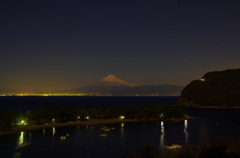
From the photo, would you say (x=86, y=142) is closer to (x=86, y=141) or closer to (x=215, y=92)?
(x=86, y=141)

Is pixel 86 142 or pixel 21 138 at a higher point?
pixel 21 138

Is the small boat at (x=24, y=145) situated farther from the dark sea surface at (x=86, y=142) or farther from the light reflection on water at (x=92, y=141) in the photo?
the light reflection on water at (x=92, y=141)

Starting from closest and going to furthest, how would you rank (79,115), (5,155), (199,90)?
1. (5,155)
2. (79,115)
3. (199,90)

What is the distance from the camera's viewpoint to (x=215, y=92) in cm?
17100

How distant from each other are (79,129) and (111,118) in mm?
19855

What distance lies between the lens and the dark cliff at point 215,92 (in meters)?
158

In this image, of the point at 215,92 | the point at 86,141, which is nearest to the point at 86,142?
the point at 86,141

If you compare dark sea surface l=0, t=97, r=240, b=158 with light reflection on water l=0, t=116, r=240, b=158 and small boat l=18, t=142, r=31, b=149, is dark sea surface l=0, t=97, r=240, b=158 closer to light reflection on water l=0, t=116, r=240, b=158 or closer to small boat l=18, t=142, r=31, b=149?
light reflection on water l=0, t=116, r=240, b=158

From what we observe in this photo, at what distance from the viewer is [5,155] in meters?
34.0

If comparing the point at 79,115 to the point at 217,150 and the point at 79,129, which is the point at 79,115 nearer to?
the point at 79,129

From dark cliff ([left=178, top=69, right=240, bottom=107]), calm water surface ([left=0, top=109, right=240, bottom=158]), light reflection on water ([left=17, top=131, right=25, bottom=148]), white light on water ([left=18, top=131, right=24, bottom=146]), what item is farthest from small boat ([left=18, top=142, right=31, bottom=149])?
dark cliff ([left=178, top=69, right=240, bottom=107])

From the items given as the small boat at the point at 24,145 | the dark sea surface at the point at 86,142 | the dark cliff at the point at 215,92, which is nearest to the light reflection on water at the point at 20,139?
the dark sea surface at the point at 86,142

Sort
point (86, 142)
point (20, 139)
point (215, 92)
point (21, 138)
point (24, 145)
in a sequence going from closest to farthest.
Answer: point (24, 145) → point (86, 142) → point (20, 139) → point (21, 138) → point (215, 92)

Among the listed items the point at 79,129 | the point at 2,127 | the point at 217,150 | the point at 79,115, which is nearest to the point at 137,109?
the point at 79,115
